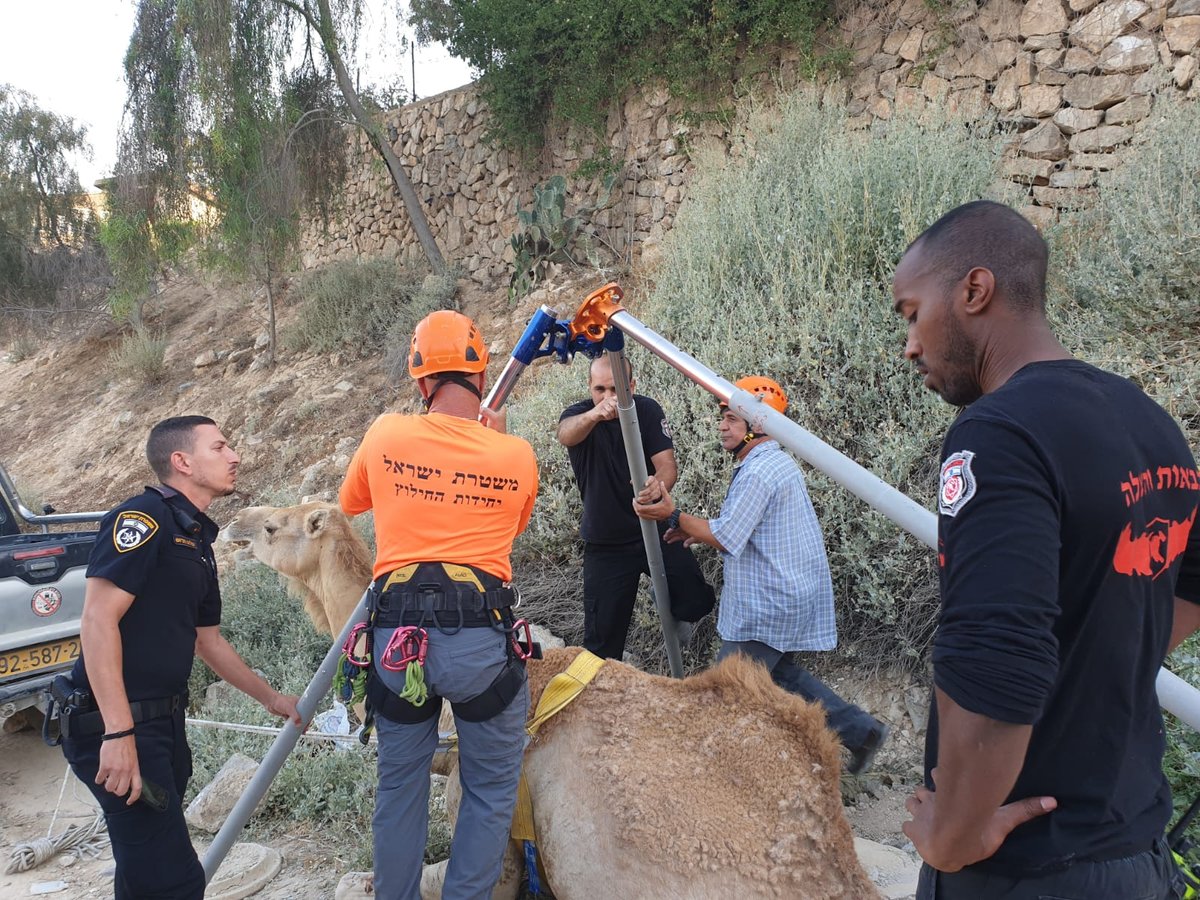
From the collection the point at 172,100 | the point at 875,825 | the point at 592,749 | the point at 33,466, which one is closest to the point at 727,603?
the point at 875,825

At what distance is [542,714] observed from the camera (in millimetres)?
2656

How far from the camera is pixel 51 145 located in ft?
59.3

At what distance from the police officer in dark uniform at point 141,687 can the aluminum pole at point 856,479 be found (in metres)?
1.90

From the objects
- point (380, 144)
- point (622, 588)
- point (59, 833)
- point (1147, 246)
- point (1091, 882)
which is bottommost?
point (59, 833)

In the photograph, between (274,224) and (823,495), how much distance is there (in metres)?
11.2

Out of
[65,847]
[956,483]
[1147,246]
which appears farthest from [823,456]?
[1147,246]

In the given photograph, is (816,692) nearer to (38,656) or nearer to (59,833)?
(59,833)

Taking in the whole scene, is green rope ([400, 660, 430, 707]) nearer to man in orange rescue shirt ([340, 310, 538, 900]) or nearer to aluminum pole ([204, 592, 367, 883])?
man in orange rescue shirt ([340, 310, 538, 900])

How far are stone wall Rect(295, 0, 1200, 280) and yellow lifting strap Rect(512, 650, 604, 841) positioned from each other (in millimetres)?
7000

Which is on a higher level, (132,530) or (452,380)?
(452,380)

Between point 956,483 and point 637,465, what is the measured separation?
6.40 feet

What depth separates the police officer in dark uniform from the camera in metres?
2.58

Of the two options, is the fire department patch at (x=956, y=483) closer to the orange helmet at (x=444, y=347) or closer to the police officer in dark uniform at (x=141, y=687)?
the orange helmet at (x=444, y=347)

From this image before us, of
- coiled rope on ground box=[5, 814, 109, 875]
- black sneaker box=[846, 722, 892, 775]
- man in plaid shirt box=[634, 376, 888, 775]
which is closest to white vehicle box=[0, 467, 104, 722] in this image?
coiled rope on ground box=[5, 814, 109, 875]
